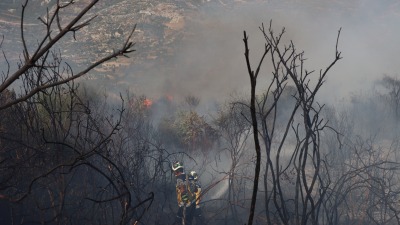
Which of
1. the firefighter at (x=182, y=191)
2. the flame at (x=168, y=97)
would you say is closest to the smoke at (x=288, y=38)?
the flame at (x=168, y=97)

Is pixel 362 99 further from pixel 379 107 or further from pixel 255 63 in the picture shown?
pixel 255 63

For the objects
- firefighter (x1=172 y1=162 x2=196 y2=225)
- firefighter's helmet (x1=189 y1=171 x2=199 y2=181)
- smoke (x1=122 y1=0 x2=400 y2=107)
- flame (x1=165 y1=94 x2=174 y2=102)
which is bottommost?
firefighter (x1=172 y1=162 x2=196 y2=225)

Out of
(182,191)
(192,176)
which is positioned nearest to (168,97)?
(192,176)

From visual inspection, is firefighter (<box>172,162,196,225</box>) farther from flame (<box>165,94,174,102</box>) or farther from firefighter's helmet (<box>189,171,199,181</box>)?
flame (<box>165,94,174,102</box>)

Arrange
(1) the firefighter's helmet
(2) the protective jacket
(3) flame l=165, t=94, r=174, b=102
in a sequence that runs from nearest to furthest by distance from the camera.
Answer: (2) the protective jacket < (1) the firefighter's helmet < (3) flame l=165, t=94, r=174, b=102

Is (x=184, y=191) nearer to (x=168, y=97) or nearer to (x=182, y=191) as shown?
(x=182, y=191)

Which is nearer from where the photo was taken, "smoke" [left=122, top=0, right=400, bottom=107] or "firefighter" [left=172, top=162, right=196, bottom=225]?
"firefighter" [left=172, top=162, right=196, bottom=225]

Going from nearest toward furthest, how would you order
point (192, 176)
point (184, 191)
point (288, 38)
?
point (184, 191) < point (192, 176) < point (288, 38)

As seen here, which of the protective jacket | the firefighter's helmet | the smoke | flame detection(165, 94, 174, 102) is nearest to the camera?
the protective jacket

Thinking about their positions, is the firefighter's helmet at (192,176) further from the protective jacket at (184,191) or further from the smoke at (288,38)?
the smoke at (288,38)

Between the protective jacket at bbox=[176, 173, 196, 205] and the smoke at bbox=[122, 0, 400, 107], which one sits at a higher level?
the smoke at bbox=[122, 0, 400, 107]

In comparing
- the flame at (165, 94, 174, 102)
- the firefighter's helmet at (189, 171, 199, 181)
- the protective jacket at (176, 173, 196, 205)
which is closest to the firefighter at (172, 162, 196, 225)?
the protective jacket at (176, 173, 196, 205)

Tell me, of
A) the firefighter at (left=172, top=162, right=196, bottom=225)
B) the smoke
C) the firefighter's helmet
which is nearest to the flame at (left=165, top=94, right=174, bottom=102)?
the smoke

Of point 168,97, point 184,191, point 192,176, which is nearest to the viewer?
point 184,191
